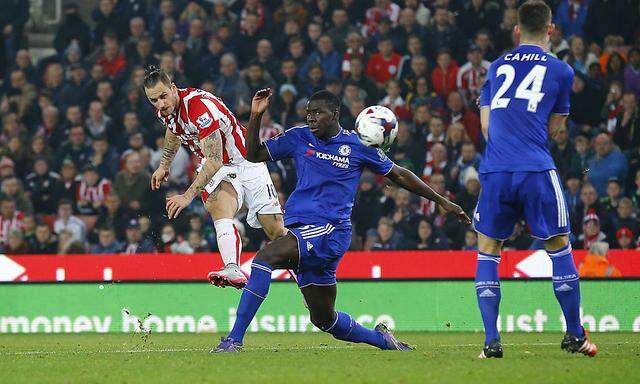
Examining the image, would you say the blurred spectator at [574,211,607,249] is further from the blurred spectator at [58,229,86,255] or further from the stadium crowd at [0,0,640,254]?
the blurred spectator at [58,229,86,255]

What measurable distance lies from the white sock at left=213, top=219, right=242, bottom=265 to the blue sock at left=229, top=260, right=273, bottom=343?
172 cm

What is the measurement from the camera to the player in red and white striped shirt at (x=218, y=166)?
1097 cm

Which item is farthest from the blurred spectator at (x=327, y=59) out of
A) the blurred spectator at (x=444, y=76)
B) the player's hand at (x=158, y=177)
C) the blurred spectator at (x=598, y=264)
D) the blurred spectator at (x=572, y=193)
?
the player's hand at (x=158, y=177)

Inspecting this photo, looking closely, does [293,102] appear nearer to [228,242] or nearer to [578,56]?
[578,56]

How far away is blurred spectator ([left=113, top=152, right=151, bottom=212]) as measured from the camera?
18688mm

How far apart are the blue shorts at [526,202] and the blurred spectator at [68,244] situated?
10.7 m

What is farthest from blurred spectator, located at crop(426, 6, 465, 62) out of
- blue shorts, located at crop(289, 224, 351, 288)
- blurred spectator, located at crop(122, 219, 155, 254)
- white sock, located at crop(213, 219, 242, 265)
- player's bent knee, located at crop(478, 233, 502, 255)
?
player's bent knee, located at crop(478, 233, 502, 255)

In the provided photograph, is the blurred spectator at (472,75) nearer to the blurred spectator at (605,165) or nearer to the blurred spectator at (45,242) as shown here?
the blurred spectator at (605,165)

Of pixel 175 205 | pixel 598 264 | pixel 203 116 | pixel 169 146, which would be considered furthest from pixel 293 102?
pixel 175 205

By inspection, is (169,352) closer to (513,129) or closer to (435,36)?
(513,129)

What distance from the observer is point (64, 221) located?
18.7m

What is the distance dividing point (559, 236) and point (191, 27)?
518 inches

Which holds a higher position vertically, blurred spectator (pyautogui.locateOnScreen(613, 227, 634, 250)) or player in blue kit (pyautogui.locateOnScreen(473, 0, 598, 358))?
player in blue kit (pyautogui.locateOnScreen(473, 0, 598, 358))

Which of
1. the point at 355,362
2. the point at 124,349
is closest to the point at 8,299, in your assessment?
the point at 124,349
